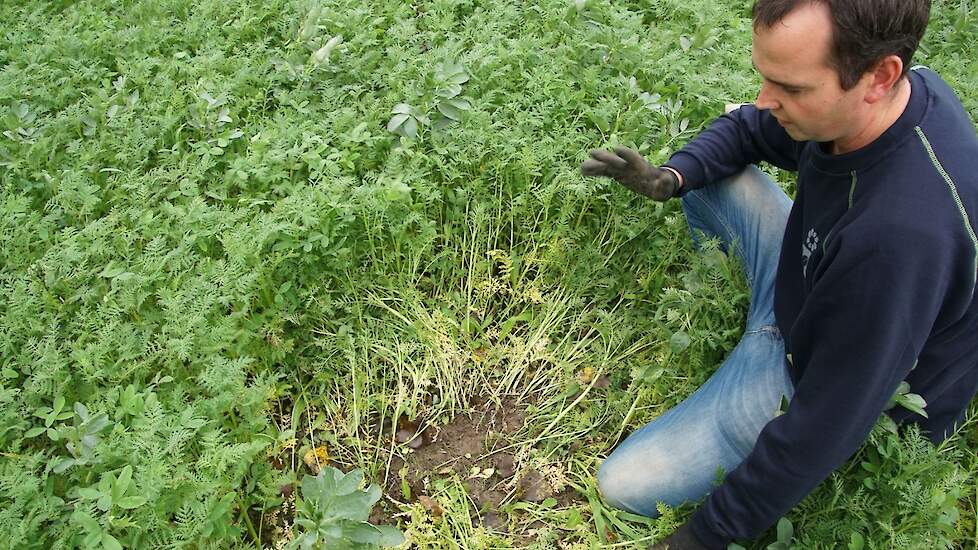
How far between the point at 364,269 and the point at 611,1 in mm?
2075

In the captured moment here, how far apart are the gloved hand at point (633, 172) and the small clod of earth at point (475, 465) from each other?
948 mm

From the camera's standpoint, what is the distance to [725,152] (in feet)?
9.09

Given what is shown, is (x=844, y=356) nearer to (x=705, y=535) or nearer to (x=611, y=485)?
(x=705, y=535)

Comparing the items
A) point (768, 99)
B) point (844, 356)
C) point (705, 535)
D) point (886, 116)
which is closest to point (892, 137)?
point (886, 116)

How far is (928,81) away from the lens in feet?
6.50

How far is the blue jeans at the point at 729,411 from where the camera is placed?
246 centimetres

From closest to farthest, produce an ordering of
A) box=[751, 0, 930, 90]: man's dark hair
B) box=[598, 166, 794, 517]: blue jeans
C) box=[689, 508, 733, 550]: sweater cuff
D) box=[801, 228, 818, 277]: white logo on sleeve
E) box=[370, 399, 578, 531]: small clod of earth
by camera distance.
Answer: box=[751, 0, 930, 90]: man's dark hair → box=[801, 228, 818, 277]: white logo on sleeve → box=[689, 508, 733, 550]: sweater cuff → box=[598, 166, 794, 517]: blue jeans → box=[370, 399, 578, 531]: small clod of earth

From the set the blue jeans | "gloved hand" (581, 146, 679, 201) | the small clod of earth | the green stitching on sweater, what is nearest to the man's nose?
the green stitching on sweater

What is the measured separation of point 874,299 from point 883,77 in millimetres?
527

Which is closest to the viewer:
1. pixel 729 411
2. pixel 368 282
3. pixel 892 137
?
pixel 892 137

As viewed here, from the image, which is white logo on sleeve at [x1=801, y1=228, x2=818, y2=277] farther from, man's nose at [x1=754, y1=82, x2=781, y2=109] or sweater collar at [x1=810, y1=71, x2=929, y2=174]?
man's nose at [x1=754, y1=82, x2=781, y2=109]

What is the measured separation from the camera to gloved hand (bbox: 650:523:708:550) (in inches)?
93.0

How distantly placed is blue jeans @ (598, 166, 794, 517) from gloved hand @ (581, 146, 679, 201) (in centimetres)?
26

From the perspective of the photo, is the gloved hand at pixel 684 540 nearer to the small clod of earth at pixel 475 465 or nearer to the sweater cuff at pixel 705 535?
the sweater cuff at pixel 705 535
